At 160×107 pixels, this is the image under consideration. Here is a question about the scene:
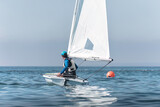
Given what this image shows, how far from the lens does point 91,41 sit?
2056 centimetres

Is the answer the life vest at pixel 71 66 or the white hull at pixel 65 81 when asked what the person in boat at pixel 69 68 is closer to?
the life vest at pixel 71 66

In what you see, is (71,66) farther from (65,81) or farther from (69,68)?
(65,81)

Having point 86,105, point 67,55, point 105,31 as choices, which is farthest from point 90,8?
point 86,105

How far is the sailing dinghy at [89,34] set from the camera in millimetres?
20031

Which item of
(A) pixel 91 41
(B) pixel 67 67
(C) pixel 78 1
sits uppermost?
(C) pixel 78 1

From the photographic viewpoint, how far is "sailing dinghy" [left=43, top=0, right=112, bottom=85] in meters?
20.0

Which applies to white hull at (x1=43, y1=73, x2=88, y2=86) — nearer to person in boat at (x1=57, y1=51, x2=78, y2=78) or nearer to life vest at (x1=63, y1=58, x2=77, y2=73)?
person in boat at (x1=57, y1=51, x2=78, y2=78)

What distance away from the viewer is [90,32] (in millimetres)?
20750

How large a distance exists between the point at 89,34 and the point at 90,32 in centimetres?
18

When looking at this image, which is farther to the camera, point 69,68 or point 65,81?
point 69,68

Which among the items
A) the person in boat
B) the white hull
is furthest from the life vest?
the white hull

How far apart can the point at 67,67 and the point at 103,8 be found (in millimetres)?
5432

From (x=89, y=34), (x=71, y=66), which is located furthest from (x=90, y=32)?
(x=71, y=66)

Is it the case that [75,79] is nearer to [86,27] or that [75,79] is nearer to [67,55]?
[67,55]
